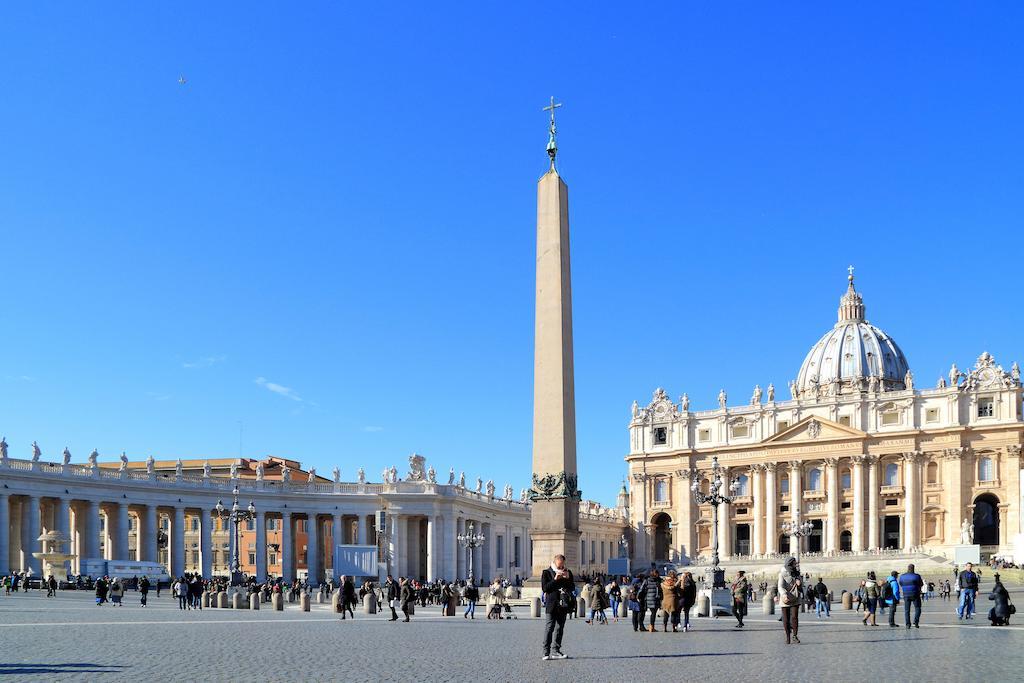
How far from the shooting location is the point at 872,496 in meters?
104

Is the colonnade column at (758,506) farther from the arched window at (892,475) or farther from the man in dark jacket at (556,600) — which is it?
the man in dark jacket at (556,600)

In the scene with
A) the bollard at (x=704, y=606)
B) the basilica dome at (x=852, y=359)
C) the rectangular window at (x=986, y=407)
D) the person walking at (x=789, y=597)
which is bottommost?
the bollard at (x=704, y=606)

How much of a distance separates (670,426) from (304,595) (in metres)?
83.4

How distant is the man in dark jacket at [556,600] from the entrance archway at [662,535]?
102m

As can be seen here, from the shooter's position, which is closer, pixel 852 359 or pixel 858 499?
pixel 858 499

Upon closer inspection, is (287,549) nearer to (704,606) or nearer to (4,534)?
(4,534)

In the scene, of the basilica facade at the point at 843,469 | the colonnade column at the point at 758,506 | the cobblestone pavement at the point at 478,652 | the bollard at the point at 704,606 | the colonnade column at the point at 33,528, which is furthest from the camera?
the colonnade column at the point at 758,506

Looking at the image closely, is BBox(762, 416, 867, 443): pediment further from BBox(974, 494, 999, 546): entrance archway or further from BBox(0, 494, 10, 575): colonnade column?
BBox(0, 494, 10, 575): colonnade column

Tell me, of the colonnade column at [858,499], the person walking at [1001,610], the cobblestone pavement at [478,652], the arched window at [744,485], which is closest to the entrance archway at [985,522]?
the colonnade column at [858,499]

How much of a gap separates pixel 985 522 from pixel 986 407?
33.7 ft

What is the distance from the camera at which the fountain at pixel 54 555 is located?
171ft

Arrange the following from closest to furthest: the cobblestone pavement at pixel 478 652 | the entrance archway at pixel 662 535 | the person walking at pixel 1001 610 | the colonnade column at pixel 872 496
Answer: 1. the cobblestone pavement at pixel 478 652
2. the person walking at pixel 1001 610
3. the colonnade column at pixel 872 496
4. the entrance archway at pixel 662 535

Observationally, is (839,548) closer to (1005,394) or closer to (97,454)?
(1005,394)

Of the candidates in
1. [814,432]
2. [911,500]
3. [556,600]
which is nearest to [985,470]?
[911,500]
